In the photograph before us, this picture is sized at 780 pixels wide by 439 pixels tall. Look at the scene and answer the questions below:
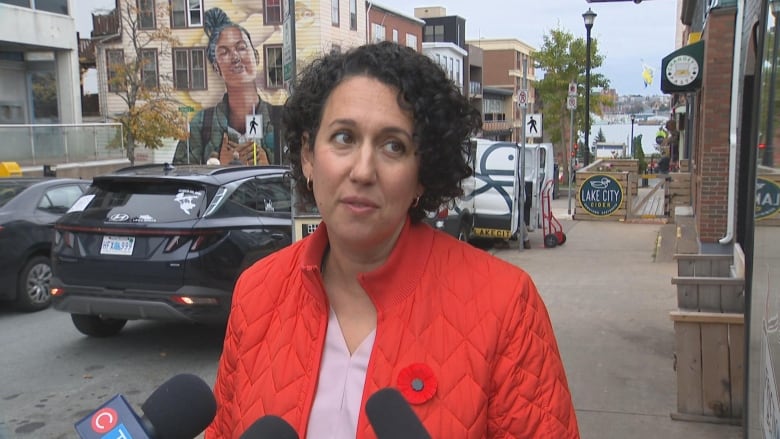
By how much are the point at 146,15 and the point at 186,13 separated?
2.05 meters

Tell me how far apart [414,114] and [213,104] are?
38.1m

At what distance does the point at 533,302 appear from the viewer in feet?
5.93

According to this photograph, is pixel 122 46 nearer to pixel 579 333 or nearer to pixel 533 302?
pixel 579 333

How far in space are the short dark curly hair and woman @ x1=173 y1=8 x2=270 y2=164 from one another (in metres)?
35.4

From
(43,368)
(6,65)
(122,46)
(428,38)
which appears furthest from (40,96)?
(428,38)

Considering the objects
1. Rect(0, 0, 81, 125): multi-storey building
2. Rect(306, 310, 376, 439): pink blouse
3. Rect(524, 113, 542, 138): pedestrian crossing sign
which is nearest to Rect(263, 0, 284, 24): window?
Rect(0, 0, 81, 125): multi-storey building

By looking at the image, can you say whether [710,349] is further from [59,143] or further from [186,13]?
[186,13]

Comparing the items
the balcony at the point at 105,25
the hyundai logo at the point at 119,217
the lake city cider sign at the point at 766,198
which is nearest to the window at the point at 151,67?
the balcony at the point at 105,25

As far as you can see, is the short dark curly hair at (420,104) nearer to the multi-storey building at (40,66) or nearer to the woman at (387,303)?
the woman at (387,303)

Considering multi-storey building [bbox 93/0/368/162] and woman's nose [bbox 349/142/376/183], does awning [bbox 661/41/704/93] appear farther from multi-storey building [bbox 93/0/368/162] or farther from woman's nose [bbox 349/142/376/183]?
multi-storey building [bbox 93/0/368/162]

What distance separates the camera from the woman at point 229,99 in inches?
1479

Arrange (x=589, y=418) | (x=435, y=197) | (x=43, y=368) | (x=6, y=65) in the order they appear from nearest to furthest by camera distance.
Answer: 1. (x=435, y=197)
2. (x=589, y=418)
3. (x=43, y=368)
4. (x=6, y=65)

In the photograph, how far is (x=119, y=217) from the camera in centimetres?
671

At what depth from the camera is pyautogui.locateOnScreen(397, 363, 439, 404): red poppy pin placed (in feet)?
5.51
